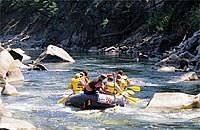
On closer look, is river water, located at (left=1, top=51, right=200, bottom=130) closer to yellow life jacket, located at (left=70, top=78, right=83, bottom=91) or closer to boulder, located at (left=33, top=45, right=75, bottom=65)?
yellow life jacket, located at (left=70, top=78, right=83, bottom=91)

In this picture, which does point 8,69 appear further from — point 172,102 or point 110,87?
point 172,102

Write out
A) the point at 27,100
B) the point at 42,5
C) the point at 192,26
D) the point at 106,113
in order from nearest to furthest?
1. the point at 106,113
2. the point at 27,100
3. the point at 192,26
4. the point at 42,5

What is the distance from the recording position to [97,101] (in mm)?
18016

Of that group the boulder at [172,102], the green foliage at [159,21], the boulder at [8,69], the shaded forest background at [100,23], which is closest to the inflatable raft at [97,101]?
the boulder at [172,102]

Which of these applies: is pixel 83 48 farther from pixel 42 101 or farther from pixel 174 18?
pixel 42 101

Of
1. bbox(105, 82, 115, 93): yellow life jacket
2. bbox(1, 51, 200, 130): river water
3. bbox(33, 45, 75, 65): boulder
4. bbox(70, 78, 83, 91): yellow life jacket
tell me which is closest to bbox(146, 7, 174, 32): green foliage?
bbox(33, 45, 75, 65): boulder

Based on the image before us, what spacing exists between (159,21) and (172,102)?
116ft

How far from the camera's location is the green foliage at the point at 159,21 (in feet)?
168

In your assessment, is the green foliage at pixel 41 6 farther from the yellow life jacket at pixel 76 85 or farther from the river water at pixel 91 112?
the yellow life jacket at pixel 76 85

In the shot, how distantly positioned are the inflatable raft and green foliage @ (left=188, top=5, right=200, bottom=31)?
27.1m

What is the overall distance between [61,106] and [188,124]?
5721mm

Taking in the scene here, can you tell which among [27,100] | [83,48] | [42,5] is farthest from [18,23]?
[27,100]

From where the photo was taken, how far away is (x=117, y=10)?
213 ft

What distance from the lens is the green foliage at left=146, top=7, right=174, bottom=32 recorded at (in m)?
51.2
